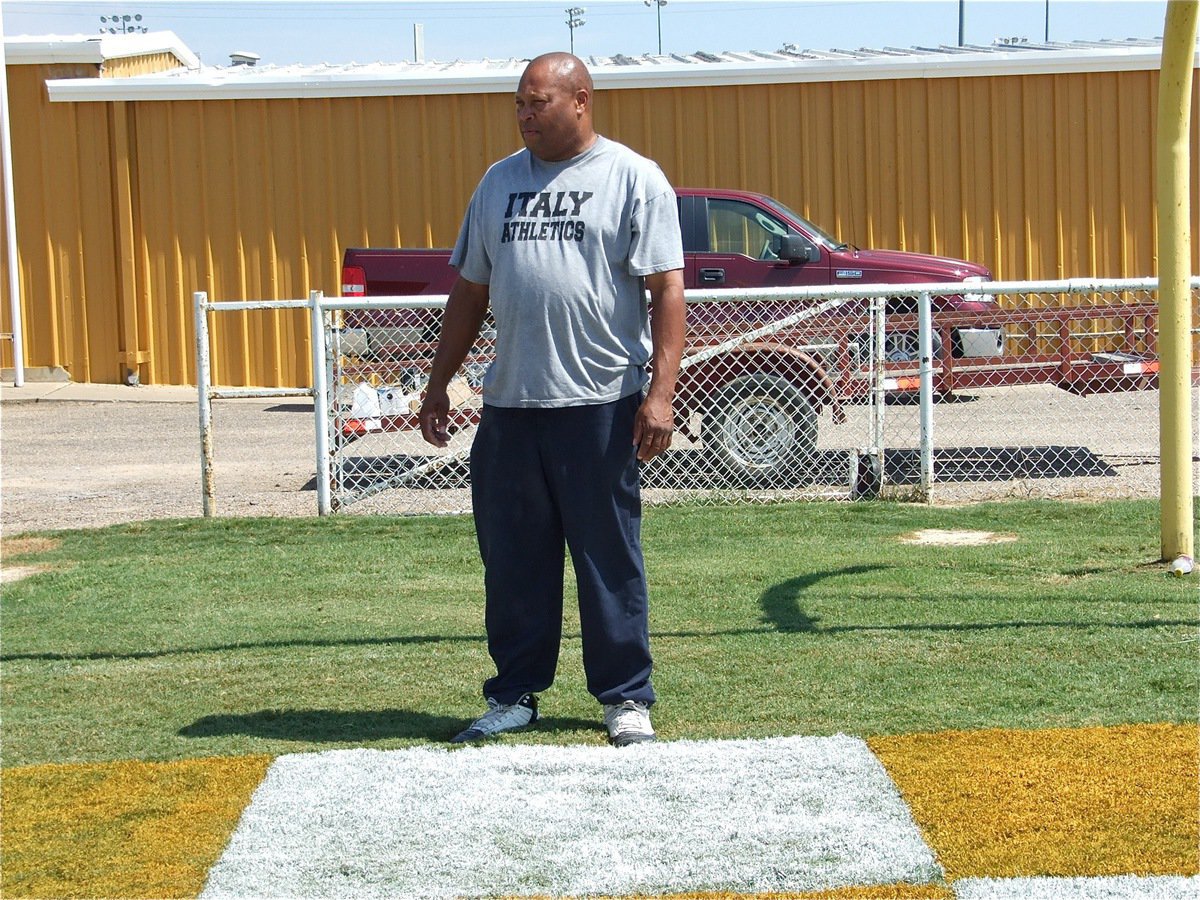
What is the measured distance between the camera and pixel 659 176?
430 centimetres

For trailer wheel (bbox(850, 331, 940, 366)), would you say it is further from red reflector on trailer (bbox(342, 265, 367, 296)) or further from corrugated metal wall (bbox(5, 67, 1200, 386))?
corrugated metal wall (bbox(5, 67, 1200, 386))

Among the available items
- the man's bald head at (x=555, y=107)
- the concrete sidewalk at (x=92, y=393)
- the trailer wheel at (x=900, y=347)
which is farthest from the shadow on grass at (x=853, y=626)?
the concrete sidewalk at (x=92, y=393)

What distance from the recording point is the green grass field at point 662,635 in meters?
4.52

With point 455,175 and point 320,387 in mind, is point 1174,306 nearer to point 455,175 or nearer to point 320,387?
point 320,387

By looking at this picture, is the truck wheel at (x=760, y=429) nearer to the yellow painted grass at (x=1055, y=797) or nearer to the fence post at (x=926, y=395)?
the fence post at (x=926, y=395)

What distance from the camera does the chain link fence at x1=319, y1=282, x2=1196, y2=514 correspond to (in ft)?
29.8

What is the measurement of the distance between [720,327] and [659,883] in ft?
22.7

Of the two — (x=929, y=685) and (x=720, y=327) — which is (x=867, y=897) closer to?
(x=929, y=685)

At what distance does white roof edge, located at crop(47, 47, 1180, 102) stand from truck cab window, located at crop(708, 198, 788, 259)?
4381mm

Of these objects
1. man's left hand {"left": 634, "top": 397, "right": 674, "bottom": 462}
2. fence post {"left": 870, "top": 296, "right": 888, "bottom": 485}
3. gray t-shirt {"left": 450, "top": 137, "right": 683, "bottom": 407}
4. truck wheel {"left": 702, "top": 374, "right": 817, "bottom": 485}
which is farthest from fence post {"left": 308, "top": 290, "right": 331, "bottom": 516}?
man's left hand {"left": 634, "top": 397, "right": 674, "bottom": 462}

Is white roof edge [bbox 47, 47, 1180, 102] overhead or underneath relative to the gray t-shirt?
overhead

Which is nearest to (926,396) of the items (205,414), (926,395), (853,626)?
(926,395)

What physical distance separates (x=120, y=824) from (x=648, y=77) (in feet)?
47.6

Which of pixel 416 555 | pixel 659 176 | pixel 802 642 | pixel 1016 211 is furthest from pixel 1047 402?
pixel 659 176
